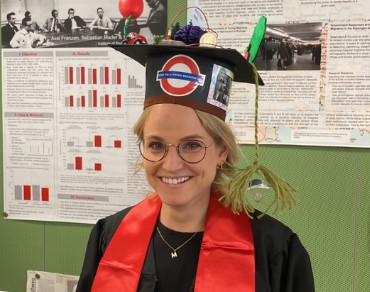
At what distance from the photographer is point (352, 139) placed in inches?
62.9

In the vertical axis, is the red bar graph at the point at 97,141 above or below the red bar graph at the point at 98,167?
above

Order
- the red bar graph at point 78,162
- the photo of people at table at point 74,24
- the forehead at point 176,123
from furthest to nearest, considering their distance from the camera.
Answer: the red bar graph at point 78,162 → the photo of people at table at point 74,24 → the forehead at point 176,123

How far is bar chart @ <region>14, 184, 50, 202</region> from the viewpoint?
194cm

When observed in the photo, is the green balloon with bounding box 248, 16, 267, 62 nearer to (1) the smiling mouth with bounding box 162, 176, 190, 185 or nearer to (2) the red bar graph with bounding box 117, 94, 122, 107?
(1) the smiling mouth with bounding box 162, 176, 190, 185

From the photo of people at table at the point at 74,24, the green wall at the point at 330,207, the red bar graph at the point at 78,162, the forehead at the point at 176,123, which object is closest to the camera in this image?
the forehead at the point at 176,123

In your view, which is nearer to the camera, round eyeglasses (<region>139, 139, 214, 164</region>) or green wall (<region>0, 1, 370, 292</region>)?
round eyeglasses (<region>139, 139, 214, 164</region>)

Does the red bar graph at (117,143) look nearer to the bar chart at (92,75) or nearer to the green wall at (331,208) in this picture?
the bar chart at (92,75)

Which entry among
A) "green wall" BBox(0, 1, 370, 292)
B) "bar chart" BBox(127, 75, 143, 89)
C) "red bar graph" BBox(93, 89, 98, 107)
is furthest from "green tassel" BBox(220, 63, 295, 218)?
"red bar graph" BBox(93, 89, 98, 107)

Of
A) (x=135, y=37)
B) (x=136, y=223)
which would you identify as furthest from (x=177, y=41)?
(x=136, y=223)

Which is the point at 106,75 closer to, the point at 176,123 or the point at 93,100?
the point at 93,100

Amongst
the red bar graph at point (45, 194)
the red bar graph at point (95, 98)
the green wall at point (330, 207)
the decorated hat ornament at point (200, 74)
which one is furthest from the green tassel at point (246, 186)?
the red bar graph at point (45, 194)

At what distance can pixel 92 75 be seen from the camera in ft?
6.02

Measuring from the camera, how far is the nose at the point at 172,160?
106 cm

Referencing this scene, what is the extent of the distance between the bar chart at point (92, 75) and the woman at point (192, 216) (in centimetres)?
63
